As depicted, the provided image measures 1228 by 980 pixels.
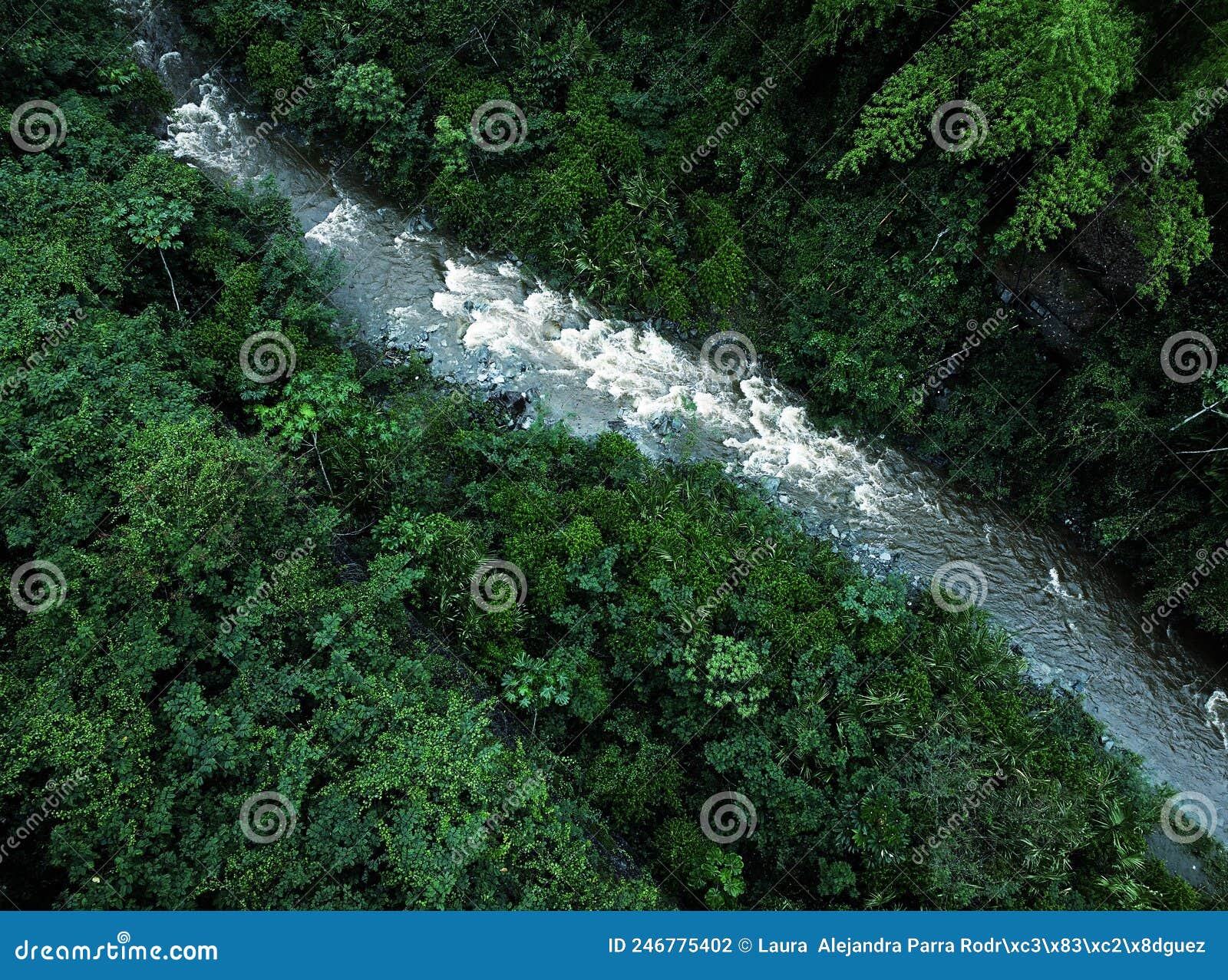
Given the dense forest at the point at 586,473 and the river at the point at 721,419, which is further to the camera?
the river at the point at 721,419

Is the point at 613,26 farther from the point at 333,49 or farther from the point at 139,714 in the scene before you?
the point at 139,714

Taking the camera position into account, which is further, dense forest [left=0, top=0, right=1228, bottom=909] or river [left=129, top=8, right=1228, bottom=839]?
river [left=129, top=8, right=1228, bottom=839]

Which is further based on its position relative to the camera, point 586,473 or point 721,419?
point 721,419

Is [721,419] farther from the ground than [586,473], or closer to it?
farther from the ground

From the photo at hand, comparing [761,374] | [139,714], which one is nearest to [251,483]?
[139,714]
